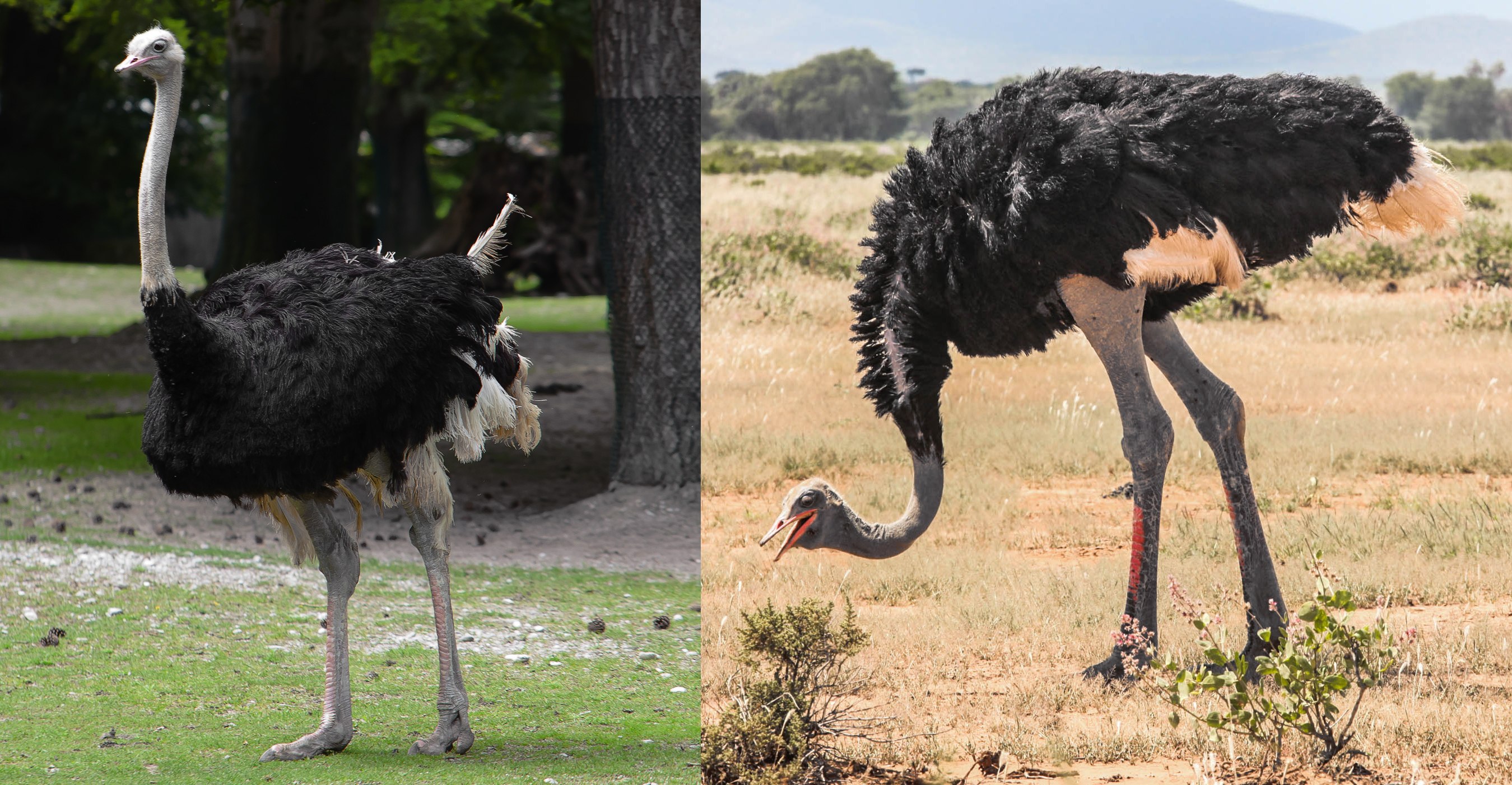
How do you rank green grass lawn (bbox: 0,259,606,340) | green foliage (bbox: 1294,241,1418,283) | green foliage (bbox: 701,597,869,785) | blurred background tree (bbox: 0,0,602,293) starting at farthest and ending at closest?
green grass lawn (bbox: 0,259,606,340) → blurred background tree (bbox: 0,0,602,293) → green foliage (bbox: 1294,241,1418,283) → green foliage (bbox: 701,597,869,785)

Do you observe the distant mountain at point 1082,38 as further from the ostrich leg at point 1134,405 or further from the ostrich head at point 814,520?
the ostrich head at point 814,520

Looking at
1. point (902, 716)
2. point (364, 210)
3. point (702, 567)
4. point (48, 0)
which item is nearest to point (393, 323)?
point (702, 567)

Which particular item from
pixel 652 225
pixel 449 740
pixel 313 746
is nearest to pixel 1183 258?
pixel 449 740

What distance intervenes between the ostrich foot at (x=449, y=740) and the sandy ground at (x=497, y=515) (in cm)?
314

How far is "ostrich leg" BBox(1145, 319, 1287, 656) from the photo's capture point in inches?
199

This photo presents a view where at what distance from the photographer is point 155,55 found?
5.51 m

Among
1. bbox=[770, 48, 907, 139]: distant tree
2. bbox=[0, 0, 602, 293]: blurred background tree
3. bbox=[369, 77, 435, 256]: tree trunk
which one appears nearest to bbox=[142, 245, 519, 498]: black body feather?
bbox=[770, 48, 907, 139]: distant tree

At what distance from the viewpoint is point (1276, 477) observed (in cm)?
527

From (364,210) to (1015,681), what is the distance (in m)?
30.9

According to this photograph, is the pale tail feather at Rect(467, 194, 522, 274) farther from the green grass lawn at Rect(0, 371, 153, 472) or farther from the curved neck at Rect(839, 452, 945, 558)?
the green grass lawn at Rect(0, 371, 153, 472)

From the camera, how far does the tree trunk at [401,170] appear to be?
2905cm

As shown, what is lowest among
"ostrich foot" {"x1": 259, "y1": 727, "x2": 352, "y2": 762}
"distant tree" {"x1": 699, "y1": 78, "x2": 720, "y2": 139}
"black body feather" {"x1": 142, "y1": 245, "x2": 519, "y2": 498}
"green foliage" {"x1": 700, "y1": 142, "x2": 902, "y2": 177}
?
"ostrich foot" {"x1": 259, "y1": 727, "x2": 352, "y2": 762}

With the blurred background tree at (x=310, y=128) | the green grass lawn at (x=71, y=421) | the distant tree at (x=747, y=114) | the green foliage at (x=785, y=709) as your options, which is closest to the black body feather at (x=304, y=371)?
the distant tree at (x=747, y=114)

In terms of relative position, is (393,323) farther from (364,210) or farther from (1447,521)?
(364,210)
